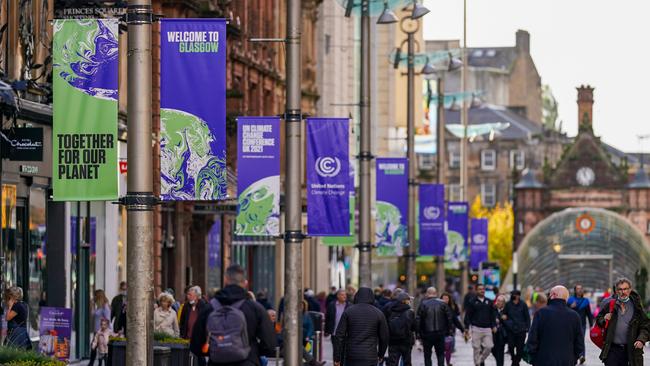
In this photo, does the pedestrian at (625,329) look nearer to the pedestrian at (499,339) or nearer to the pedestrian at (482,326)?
the pedestrian at (499,339)

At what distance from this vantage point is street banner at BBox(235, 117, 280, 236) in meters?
25.5

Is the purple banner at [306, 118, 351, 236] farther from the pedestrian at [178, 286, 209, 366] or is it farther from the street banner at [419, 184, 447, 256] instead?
the street banner at [419, 184, 447, 256]

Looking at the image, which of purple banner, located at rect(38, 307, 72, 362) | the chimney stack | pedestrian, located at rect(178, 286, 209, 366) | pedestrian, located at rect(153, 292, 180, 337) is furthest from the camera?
the chimney stack

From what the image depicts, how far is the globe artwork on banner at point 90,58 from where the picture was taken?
18.2 meters

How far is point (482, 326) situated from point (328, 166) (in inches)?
314

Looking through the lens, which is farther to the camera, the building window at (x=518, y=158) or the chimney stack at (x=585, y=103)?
the building window at (x=518, y=158)

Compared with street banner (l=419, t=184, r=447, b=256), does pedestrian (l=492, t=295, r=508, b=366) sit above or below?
below

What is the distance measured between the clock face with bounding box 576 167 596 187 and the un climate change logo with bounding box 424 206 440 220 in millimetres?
103579

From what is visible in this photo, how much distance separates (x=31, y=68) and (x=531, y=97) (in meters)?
164

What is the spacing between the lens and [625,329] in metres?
22.2

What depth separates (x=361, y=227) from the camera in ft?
132

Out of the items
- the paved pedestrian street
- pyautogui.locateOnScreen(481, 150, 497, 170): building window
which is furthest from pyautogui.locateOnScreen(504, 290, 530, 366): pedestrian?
pyautogui.locateOnScreen(481, 150, 497, 170): building window

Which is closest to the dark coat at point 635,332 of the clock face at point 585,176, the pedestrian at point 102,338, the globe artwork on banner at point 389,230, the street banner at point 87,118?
the street banner at point 87,118

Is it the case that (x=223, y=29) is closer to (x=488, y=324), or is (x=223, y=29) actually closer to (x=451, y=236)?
(x=488, y=324)
